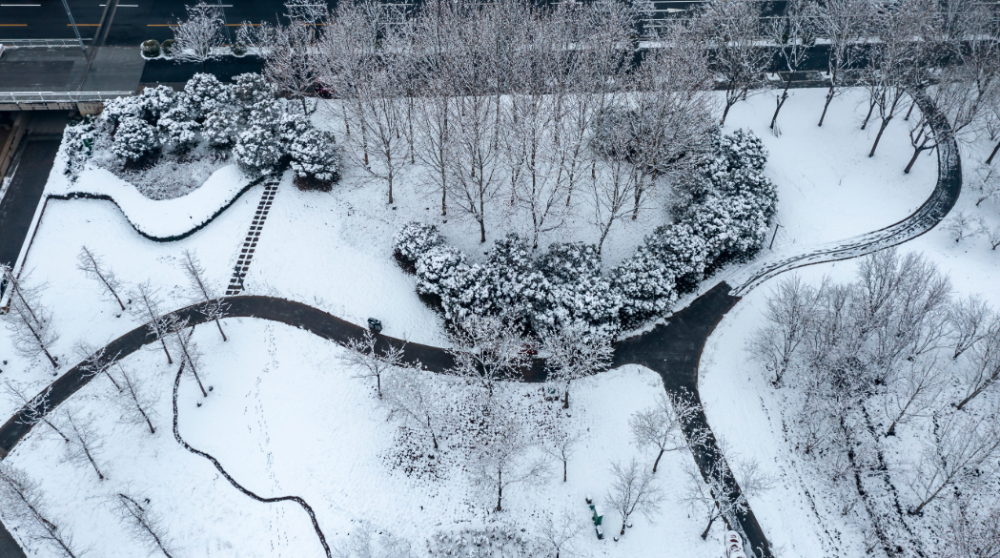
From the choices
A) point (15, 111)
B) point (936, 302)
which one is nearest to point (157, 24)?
point (15, 111)

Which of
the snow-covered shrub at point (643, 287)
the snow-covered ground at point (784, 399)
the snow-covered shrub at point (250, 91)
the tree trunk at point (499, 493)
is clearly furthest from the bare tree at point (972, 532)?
the snow-covered shrub at point (250, 91)

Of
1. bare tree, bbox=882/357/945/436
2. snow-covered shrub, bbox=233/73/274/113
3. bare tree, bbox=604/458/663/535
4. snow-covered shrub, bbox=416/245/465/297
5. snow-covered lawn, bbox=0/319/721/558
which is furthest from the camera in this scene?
snow-covered shrub, bbox=233/73/274/113

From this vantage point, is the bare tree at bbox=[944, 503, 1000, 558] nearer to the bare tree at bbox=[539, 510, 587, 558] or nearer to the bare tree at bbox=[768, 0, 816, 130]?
the bare tree at bbox=[539, 510, 587, 558]

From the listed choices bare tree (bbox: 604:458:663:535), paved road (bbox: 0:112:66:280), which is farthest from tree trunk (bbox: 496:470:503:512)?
paved road (bbox: 0:112:66:280)

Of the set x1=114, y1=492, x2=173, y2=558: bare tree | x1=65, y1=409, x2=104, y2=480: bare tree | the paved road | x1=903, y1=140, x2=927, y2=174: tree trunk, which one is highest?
x1=903, y1=140, x2=927, y2=174: tree trunk

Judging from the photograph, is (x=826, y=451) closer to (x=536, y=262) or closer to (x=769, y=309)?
(x=769, y=309)

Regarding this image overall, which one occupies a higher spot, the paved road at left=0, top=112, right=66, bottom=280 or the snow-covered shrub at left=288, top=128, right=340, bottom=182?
the snow-covered shrub at left=288, top=128, right=340, bottom=182

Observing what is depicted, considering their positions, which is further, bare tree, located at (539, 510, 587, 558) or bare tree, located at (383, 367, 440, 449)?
bare tree, located at (383, 367, 440, 449)

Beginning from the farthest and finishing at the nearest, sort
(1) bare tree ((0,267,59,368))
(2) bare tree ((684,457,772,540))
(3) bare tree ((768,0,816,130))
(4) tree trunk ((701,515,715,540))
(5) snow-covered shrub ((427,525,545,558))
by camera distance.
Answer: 1. (3) bare tree ((768,0,816,130))
2. (1) bare tree ((0,267,59,368))
3. (2) bare tree ((684,457,772,540))
4. (5) snow-covered shrub ((427,525,545,558))
5. (4) tree trunk ((701,515,715,540))
